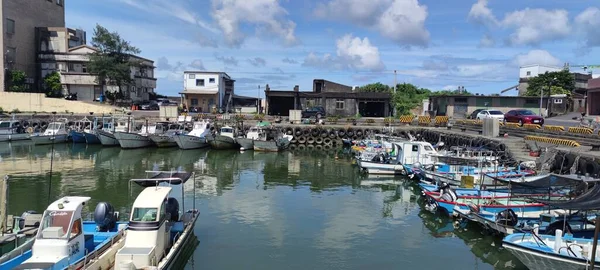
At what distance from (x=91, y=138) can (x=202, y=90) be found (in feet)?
70.9

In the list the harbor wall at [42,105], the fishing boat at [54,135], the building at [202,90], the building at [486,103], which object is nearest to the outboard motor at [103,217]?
the fishing boat at [54,135]

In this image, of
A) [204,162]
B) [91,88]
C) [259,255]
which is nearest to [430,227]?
[259,255]

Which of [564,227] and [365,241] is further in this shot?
[365,241]

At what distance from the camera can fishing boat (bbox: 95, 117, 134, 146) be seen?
142 feet

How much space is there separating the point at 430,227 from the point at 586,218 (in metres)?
5.58

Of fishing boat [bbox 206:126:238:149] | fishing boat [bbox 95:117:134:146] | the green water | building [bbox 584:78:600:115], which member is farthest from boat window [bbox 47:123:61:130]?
building [bbox 584:78:600:115]

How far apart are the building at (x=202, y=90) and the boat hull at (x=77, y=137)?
20491mm

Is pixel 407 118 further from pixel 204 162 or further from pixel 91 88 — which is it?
pixel 91 88

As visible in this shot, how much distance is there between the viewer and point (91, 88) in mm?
64750

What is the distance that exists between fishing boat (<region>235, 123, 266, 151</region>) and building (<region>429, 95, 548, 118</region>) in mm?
26117

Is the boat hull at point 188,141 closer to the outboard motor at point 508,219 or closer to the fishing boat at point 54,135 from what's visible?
the fishing boat at point 54,135

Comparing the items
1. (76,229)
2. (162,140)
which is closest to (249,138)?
(162,140)

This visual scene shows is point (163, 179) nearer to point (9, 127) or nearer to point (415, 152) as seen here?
point (415, 152)

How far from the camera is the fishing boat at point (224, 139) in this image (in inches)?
1668
